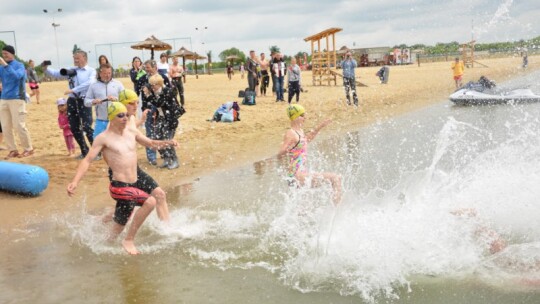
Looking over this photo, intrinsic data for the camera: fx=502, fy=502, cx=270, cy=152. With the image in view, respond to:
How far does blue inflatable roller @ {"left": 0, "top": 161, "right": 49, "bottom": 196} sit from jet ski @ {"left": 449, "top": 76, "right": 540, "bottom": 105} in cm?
1467

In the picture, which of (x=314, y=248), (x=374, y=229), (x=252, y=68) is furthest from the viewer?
(x=252, y=68)

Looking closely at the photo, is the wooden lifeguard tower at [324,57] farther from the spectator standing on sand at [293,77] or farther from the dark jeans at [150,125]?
the dark jeans at [150,125]

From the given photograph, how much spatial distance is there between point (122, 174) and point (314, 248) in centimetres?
220

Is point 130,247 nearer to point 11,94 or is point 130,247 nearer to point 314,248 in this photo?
point 314,248

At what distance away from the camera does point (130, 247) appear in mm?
5359

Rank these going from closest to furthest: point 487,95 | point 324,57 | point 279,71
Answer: point 487,95 → point 279,71 → point 324,57

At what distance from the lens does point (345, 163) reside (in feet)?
31.6

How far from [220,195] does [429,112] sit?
11516 millimetres

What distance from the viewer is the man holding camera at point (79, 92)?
888cm

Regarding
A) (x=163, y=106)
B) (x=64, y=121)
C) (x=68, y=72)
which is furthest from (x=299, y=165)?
(x=64, y=121)

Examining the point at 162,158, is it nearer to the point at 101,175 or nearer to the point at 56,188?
the point at 101,175

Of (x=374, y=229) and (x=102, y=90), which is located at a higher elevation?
(x=102, y=90)

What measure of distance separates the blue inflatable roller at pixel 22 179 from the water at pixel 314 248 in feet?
2.34

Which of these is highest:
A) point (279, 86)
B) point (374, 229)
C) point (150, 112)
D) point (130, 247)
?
point (279, 86)
